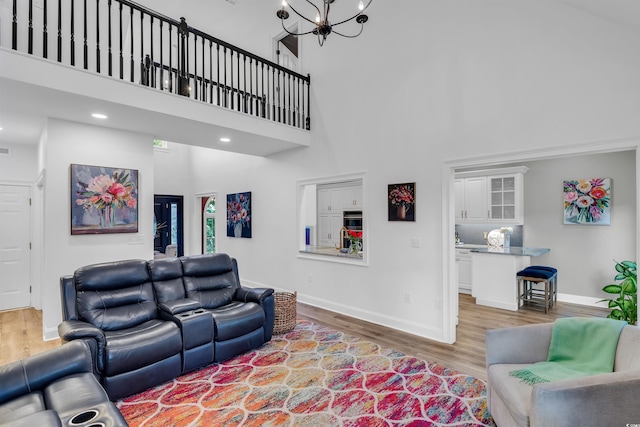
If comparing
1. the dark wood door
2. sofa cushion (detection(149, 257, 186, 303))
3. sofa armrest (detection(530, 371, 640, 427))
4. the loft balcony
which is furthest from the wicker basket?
the dark wood door

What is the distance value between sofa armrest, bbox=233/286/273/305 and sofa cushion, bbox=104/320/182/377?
35.7 inches

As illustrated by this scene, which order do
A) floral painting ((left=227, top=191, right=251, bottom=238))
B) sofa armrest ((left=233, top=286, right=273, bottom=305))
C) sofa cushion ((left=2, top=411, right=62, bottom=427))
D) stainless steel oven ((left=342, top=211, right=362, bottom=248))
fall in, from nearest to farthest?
sofa cushion ((left=2, top=411, right=62, bottom=427))
sofa armrest ((left=233, top=286, right=273, bottom=305))
floral painting ((left=227, top=191, right=251, bottom=238))
stainless steel oven ((left=342, top=211, right=362, bottom=248))

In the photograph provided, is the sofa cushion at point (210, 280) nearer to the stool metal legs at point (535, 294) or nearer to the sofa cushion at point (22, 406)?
the sofa cushion at point (22, 406)

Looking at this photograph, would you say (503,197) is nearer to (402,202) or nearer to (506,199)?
(506,199)

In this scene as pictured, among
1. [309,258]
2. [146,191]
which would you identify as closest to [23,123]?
[146,191]

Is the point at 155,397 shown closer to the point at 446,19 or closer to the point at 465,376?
the point at 465,376

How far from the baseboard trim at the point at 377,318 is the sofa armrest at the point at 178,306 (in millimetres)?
2158

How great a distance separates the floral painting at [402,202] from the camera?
400 cm

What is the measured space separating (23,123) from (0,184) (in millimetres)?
1645

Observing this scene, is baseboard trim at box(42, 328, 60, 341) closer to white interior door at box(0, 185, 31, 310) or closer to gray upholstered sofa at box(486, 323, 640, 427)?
white interior door at box(0, 185, 31, 310)

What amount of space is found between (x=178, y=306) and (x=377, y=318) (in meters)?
2.51

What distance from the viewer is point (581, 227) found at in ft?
17.1

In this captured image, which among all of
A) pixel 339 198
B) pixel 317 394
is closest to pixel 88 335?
pixel 317 394

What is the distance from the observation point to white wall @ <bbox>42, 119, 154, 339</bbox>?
153 inches
